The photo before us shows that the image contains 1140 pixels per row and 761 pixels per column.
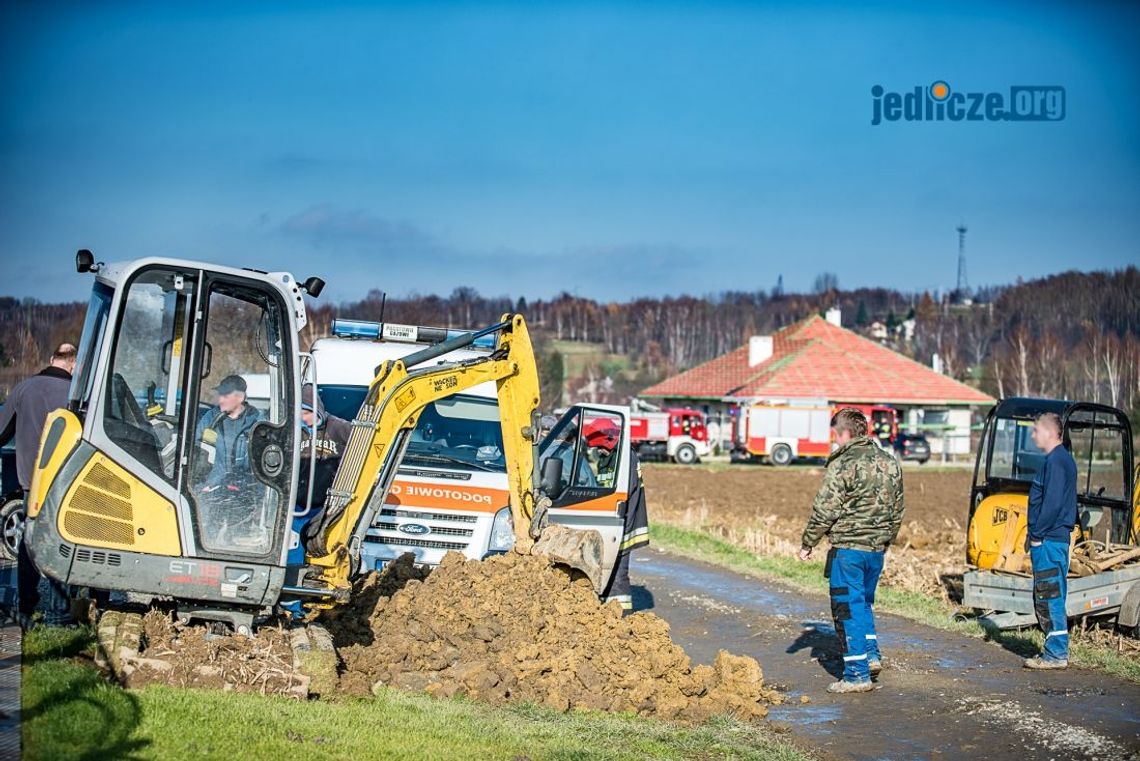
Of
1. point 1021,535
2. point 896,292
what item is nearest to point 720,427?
point 1021,535

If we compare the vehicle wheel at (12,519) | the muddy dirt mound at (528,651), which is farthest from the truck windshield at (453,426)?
the vehicle wheel at (12,519)

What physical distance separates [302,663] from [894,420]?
55.3 meters

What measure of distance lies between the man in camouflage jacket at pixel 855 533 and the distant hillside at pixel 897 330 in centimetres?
2663

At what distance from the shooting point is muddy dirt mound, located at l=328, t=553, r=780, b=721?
930 centimetres

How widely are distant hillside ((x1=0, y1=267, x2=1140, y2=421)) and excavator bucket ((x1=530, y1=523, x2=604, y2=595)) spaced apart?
25240 mm

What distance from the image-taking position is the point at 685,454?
57719 mm

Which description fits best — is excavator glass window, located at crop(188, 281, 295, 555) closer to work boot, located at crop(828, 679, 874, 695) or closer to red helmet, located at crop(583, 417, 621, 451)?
work boot, located at crop(828, 679, 874, 695)

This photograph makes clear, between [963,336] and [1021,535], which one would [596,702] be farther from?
[963,336]

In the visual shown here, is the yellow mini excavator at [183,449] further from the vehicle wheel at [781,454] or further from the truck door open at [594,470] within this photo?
the vehicle wheel at [781,454]

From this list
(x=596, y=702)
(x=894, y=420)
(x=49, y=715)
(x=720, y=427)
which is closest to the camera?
(x=49, y=715)

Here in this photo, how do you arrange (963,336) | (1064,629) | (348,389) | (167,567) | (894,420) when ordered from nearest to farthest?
(167,567)
(1064,629)
(348,389)
(894,420)
(963,336)

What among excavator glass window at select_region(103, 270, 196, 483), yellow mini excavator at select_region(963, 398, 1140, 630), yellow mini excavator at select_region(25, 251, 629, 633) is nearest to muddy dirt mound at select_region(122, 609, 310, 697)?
yellow mini excavator at select_region(25, 251, 629, 633)

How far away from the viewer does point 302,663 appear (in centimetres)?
848

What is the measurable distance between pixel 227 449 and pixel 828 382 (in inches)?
2506
